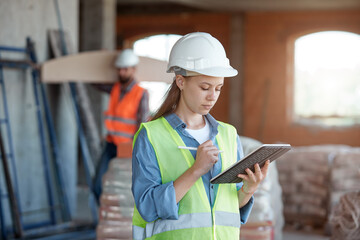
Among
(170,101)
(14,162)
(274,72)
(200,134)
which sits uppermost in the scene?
(170,101)

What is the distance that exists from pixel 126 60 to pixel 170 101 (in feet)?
12.6

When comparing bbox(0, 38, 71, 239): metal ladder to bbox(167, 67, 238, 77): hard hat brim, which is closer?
bbox(167, 67, 238, 77): hard hat brim

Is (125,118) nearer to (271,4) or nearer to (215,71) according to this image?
(215,71)

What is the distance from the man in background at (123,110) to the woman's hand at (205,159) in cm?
380

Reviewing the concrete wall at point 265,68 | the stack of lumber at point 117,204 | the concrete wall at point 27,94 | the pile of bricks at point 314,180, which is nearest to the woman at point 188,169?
the stack of lumber at point 117,204

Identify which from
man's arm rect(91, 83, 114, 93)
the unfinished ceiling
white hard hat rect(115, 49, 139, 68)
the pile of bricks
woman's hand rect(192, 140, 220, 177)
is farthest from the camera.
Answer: the unfinished ceiling

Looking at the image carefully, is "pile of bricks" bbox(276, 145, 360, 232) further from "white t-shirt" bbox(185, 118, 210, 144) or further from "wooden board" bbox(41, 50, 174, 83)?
"white t-shirt" bbox(185, 118, 210, 144)

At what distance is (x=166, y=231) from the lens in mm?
2037

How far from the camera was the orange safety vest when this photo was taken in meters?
5.82

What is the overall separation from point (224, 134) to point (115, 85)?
13.4 ft

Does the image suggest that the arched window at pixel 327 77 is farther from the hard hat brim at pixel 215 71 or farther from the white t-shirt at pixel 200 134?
the hard hat brim at pixel 215 71

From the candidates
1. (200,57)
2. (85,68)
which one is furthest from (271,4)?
(200,57)

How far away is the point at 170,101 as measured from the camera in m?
2.23

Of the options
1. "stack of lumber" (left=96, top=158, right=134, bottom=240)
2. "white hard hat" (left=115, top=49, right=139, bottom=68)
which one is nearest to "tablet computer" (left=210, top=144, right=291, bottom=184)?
"stack of lumber" (left=96, top=158, right=134, bottom=240)
